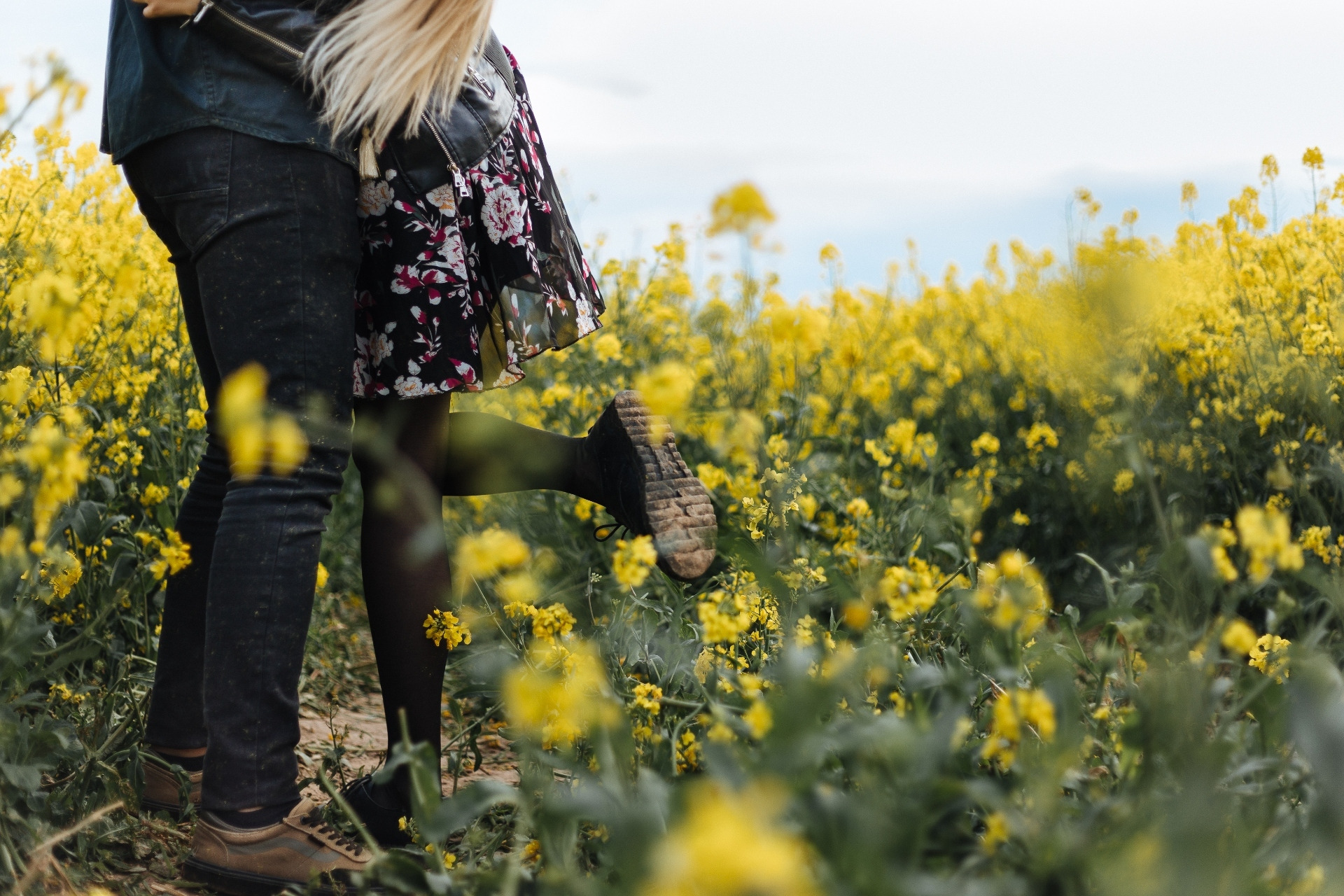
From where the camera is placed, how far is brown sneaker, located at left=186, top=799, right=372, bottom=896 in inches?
54.2

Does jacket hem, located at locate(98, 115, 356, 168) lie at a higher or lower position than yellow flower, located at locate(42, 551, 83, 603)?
higher

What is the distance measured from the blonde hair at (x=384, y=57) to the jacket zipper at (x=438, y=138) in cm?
2

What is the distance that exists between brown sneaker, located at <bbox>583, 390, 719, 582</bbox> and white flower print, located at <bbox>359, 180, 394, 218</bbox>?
496 mm

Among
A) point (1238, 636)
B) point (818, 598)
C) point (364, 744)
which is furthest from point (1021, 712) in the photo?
point (364, 744)

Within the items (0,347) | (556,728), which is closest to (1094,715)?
(556,728)

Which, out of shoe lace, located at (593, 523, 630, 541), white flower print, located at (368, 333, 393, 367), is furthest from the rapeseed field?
white flower print, located at (368, 333, 393, 367)

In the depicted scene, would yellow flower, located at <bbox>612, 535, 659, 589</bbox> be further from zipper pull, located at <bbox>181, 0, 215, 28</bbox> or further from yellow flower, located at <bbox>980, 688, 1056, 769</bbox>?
zipper pull, located at <bbox>181, 0, 215, 28</bbox>

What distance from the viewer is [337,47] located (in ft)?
4.51

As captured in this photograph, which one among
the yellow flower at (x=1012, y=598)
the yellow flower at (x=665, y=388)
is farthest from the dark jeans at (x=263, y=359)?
the yellow flower at (x=1012, y=598)

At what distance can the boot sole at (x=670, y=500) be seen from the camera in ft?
5.30

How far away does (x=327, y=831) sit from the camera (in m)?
1.46

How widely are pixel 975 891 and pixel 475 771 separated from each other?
144 cm

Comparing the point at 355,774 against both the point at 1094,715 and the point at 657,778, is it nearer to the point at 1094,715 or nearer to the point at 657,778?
the point at 657,778

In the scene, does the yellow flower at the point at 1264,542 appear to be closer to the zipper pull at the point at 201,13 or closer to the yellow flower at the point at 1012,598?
the yellow flower at the point at 1012,598
